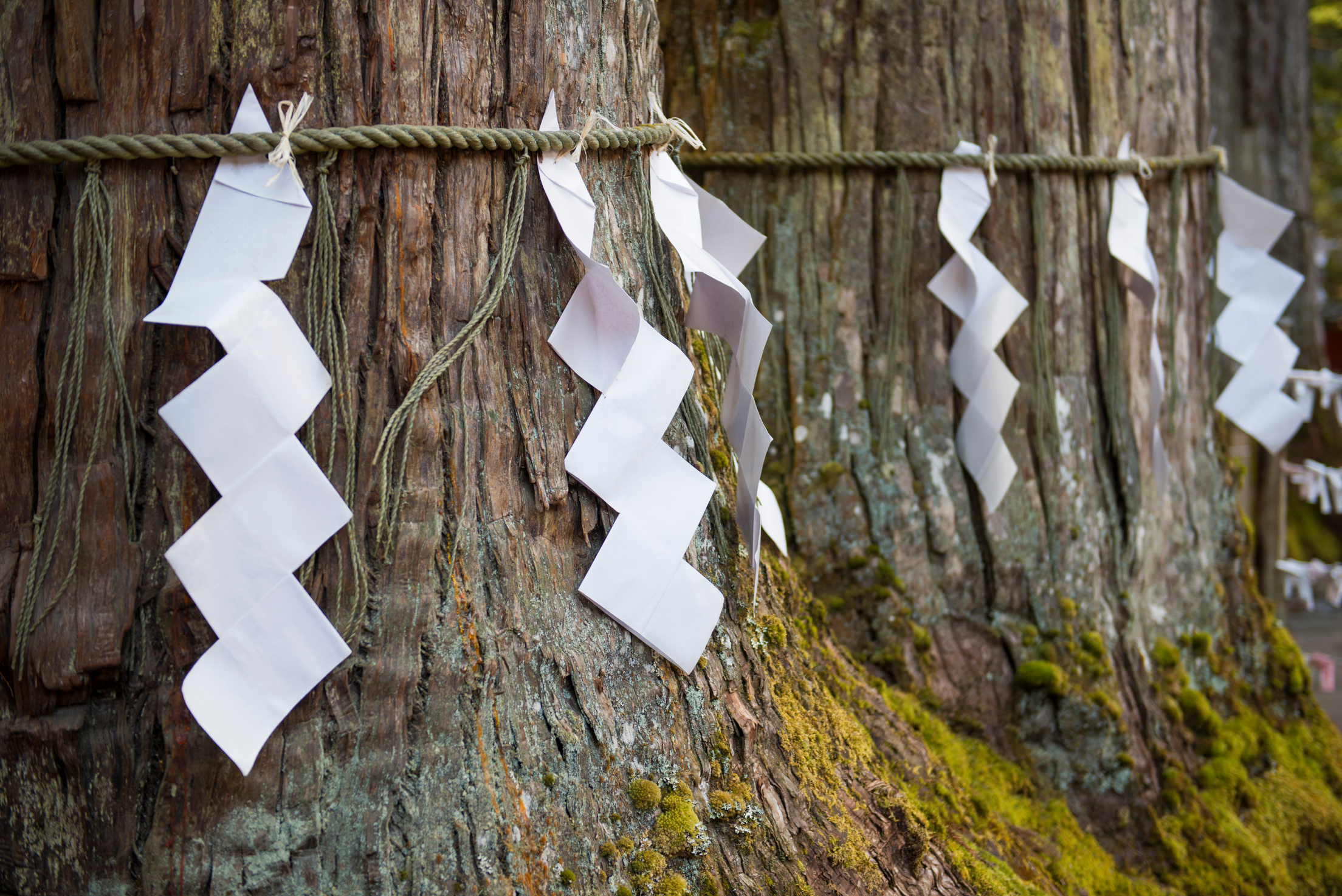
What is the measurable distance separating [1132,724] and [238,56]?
1.85m

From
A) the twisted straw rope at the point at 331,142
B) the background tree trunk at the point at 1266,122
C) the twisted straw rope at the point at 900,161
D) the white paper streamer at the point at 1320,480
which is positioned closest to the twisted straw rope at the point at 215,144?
the twisted straw rope at the point at 331,142

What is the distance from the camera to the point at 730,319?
4.12 feet

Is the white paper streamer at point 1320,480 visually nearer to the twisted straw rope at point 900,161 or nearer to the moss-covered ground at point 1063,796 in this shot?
the moss-covered ground at point 1063,796

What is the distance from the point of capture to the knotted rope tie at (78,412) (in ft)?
3.21

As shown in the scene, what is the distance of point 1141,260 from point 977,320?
1.36ft

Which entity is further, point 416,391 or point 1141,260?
point 1141,260

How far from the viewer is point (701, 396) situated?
1300mm

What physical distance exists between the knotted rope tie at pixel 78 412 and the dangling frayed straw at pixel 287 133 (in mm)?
184

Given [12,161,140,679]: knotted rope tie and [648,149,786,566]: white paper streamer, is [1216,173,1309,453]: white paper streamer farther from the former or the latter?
[12,161,140,679]: knotted rope tie

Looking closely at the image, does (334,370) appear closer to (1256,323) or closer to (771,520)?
(771,520)

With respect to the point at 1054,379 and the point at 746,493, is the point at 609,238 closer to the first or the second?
the point at 746,493

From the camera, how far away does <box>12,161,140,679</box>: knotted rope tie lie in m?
0.98

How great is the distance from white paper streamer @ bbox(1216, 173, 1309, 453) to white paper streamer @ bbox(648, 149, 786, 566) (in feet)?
4.89

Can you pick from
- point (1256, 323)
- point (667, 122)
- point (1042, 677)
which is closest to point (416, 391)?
point (667, 122)
